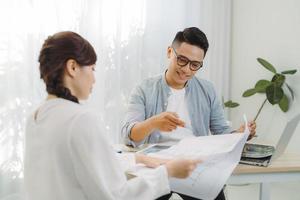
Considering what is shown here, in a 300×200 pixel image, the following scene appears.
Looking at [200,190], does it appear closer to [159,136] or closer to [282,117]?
[159,136]

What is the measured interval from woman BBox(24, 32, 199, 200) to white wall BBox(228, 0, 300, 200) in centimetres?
145

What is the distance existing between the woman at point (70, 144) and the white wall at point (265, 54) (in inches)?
56.9

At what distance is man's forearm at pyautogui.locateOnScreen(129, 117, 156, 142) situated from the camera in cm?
150

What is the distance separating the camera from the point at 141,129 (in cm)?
153

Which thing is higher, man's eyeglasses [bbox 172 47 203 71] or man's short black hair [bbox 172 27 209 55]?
man's short black hair [bbox 172 27 209 55]

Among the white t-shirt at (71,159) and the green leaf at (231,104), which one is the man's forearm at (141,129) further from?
the green leaf at (231,104)

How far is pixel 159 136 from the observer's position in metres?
1.71

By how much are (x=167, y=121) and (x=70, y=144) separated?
0.60 metres

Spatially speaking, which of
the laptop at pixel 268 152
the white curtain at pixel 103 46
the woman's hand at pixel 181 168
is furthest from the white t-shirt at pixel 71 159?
the white curtain at pixel 103 46

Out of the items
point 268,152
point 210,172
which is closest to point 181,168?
point 210,172

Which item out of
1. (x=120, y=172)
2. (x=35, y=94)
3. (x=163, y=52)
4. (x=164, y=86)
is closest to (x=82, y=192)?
(x=120, y=172)

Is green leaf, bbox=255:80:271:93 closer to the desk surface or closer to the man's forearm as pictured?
the desk surface

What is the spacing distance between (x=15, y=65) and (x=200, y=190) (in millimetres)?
1567

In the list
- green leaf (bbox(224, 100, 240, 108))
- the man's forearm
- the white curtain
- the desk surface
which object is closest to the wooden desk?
the desk surface
